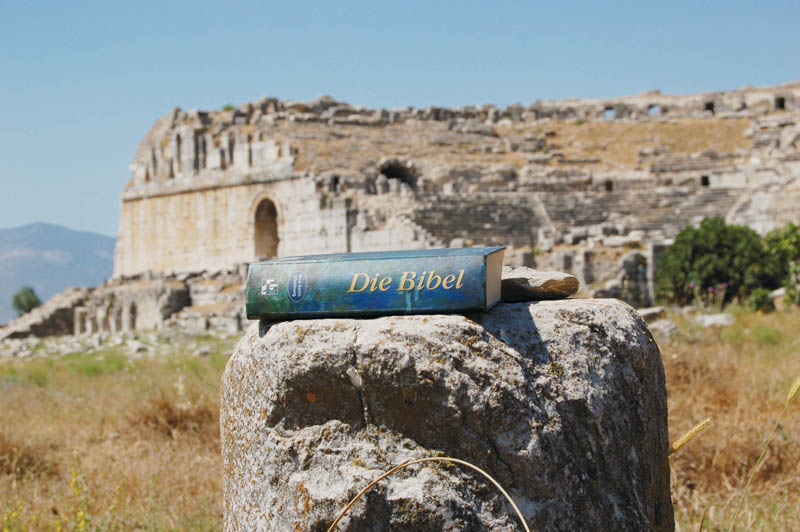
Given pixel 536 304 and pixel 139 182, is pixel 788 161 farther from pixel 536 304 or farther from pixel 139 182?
pixel 536 304

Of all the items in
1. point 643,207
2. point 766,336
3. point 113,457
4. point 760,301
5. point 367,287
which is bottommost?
point 113,457

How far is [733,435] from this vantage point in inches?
175

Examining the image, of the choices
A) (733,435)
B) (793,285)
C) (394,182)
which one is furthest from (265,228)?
(733,435)

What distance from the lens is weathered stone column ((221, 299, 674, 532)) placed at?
2.07 metres

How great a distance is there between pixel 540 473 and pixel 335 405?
1.87 ft

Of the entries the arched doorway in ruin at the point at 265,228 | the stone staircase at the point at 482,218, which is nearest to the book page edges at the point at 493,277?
the stone staircase at the point at 482,218

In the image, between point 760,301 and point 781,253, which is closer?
point 760,301

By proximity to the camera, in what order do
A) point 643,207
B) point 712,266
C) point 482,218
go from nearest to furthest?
point 712,266, point 482,218, point 643,207

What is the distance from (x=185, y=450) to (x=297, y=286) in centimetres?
305

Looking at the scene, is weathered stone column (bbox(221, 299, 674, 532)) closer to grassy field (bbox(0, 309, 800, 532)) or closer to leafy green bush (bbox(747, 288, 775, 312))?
grassy field (bbox(0, 309, 800, 532))

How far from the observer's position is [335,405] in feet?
7.09

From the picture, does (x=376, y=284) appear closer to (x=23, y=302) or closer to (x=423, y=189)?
(x=423, y=189)

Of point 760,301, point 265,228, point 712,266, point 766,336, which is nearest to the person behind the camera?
point 766,336

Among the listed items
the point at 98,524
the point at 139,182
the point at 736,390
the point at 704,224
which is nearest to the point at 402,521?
the point at 98,524
